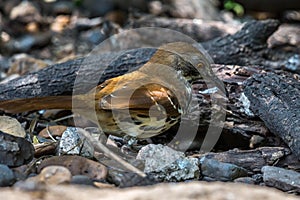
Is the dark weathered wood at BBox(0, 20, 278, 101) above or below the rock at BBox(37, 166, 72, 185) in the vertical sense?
below

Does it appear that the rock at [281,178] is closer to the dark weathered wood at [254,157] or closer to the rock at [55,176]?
the dark weathered wood at [254,157]

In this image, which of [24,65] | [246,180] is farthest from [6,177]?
[24,65]

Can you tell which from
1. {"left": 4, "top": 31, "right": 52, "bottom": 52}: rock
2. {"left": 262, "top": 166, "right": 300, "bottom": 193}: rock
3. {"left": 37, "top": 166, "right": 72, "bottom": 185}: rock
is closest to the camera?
{"left": 37, "top": 166, "right": 72, "bottom": 185}: rock

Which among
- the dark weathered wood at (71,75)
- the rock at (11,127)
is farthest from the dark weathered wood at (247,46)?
the rock at (11,127)

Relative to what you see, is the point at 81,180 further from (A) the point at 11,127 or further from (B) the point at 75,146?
(A) the point at 11,127

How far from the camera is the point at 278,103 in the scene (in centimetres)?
410

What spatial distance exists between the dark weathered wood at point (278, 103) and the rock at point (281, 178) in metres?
0.22

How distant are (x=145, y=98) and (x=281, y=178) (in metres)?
1.30

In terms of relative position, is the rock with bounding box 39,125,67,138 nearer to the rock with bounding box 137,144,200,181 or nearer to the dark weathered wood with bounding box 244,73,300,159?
the rock with bounding box 137,144,200,181

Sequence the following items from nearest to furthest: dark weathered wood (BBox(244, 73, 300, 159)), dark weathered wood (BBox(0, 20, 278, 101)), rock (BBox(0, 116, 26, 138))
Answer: dark weathered wood (BBox(244, 73, 300, 159))
rock (BBox(0, 116, 26, 138))
dark weathered wood (BBox(0, 20, 278, 101))

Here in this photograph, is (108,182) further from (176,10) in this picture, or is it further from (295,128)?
(176,10)

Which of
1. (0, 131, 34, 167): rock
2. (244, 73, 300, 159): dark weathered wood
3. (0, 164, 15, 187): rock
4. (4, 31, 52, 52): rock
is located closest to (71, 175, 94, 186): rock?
(0, 164, 15, 187): rock

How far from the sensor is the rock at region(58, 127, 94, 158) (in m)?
3.89

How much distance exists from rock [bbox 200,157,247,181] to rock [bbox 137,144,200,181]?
0.20ft
